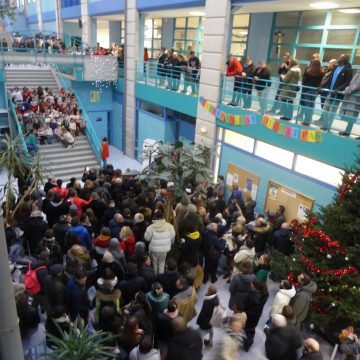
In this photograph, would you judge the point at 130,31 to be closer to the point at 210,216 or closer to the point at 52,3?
the point at 210,216

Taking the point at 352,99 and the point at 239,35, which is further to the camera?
the point at 239,35

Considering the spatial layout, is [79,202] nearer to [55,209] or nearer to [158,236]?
[55,209]

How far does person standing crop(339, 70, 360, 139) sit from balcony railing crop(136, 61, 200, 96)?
5.64 meters

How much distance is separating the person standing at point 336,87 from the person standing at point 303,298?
390 cm

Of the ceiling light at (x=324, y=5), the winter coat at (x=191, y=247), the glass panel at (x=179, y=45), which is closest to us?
the winter coat at (x=191, y=247)

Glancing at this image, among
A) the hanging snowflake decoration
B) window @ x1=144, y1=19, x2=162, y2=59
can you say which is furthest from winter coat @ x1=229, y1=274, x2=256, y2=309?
window @ x1=144, y1=19, x2=162, y2=59

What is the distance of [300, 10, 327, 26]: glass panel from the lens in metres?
11.0

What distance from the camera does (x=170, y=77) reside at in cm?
1394

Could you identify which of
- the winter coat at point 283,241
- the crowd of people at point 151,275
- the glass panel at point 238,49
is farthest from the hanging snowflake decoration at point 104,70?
the winter coat at point 283,241

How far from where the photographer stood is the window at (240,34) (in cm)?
1363

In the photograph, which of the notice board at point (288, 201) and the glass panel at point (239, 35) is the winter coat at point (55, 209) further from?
the glass panel at point (239, 35)

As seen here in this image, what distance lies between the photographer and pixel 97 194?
820cm

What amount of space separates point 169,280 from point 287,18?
1036 cm

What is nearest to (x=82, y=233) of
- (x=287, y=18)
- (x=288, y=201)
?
(x=288, y=201)
